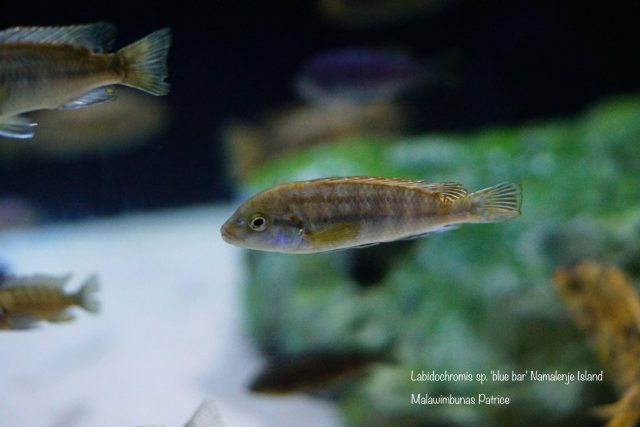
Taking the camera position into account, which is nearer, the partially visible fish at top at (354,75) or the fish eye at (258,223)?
the fish eye at (258,223)

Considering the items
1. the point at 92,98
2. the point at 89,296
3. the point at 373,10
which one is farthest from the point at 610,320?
the point at 373,10

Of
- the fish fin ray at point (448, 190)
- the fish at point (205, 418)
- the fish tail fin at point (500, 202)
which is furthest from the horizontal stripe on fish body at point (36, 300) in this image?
the fish tail fin at point (500, 202)

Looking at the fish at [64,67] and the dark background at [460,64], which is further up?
the dark background at [460,64]

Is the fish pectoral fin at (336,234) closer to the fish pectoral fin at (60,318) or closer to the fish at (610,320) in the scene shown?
the fish pectoral fin at (60,318)

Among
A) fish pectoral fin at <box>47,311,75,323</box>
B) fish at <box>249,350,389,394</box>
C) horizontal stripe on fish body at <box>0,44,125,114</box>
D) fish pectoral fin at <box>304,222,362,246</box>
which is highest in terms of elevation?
horizontal stripe on fish body at <box>0,44,125,114</box>

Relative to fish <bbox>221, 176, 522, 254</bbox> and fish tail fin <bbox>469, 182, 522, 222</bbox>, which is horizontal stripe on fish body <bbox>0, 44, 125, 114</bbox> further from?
fish tail fin <bbox>469, 182, 522, 222</bbox>

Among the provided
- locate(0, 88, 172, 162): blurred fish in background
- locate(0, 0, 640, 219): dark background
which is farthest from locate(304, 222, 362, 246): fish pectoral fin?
locate(0, 0, 640, 219): dark background

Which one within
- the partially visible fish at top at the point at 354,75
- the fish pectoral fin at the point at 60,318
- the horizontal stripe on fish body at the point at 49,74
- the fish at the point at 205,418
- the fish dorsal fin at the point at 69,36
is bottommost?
the fish at the point at 205,418

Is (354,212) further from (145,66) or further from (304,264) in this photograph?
(304,264)
